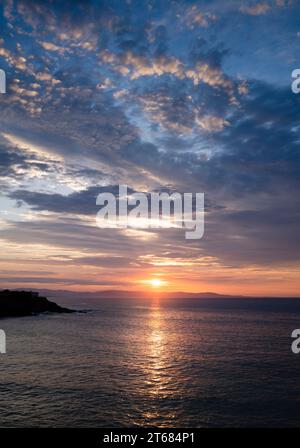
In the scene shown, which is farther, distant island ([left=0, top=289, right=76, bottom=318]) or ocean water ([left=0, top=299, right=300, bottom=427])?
distant island ([left=0, top=289, right=76, bottom=318])

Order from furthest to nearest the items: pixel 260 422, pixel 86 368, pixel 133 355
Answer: pixel 133 355
pixel 86 368
pixel 260 422

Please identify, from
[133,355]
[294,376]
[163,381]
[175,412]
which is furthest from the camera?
[133,355]

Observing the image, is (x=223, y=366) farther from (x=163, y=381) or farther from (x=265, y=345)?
(x=265, y=345)

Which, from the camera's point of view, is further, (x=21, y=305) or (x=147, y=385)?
(x=21, y=305)

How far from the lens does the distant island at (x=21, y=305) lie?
13800 cm

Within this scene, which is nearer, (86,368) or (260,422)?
(260,422)

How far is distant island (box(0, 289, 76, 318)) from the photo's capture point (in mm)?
138000

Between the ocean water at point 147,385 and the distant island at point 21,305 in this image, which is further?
the distant island at point 21,305

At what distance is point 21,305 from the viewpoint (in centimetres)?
14438

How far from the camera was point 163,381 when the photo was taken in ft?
140

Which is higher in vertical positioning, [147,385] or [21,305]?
[147,385]
